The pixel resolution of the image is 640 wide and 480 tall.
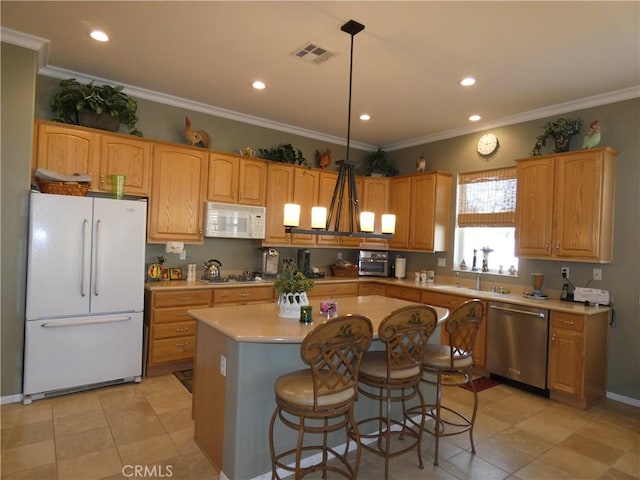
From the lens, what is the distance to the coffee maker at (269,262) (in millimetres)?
5121

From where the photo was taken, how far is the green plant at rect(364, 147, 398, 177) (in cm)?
604

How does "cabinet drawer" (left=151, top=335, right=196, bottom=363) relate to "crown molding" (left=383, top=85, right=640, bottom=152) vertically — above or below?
below

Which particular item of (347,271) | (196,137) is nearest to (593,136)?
(347,271)

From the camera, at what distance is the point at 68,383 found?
340 cm

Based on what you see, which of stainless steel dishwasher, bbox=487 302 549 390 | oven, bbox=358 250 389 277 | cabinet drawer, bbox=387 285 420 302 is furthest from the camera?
oven, bbox=358 250 389 277

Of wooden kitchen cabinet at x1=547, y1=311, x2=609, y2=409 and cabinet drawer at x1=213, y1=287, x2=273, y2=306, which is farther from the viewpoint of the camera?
cabinet drawer at x1=213, y1=287, x2=273, y2=306

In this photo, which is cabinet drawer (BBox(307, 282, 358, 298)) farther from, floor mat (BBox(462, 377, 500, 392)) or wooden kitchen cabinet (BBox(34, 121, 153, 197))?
wooden kitchen cabinet (BBox(34, 121, 153, 197))

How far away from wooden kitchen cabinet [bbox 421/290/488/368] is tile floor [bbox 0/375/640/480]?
0.70m

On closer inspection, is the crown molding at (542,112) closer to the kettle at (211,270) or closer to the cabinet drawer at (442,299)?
Result: the cabinet drawer at (442,299)

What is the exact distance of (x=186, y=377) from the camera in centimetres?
398

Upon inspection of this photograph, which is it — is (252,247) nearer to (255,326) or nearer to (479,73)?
(255,326)

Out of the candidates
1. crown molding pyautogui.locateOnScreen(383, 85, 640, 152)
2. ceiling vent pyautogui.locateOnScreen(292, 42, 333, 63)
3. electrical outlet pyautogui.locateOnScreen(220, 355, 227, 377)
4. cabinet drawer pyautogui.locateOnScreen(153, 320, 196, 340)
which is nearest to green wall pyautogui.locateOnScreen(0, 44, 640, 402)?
crown molding pyautogui.locateOnScreen(383, 85, 640, 152)

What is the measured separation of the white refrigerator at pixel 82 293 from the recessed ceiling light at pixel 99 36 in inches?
52.0

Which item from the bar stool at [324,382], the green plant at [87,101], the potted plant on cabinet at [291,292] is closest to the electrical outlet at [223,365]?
the bar stool at [324,382]
